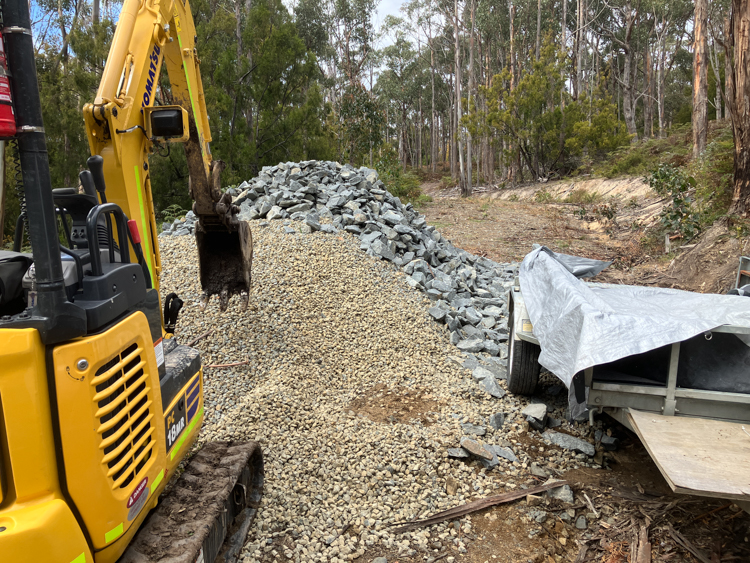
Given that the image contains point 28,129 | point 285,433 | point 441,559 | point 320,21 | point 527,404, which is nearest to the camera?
point 28,129

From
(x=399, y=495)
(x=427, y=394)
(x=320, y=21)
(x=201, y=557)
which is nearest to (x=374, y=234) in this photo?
(x=427, y=394)

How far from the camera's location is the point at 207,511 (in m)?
2.50

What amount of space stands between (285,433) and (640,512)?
2.48 meters

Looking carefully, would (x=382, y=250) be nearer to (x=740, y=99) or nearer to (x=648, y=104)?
(x=740, y=99)

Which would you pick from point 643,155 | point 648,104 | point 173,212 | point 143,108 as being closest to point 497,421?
point 143,108

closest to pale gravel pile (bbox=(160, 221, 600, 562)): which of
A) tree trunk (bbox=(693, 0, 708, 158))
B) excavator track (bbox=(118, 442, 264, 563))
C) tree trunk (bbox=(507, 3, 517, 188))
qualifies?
excavator track (bbox=(118, 442, 264, 563))

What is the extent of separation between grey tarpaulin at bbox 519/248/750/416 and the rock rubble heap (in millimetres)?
1968

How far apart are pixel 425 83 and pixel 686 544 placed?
4524 cm

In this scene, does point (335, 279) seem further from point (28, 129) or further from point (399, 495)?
point (28, 129)

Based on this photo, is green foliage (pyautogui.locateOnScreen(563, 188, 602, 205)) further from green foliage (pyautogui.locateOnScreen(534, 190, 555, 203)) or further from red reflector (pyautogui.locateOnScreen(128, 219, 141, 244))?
red reflector (pyautogui.locateOnScreen(128, 219, 141, 244))

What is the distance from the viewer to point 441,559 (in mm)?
3012

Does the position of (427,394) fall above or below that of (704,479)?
below

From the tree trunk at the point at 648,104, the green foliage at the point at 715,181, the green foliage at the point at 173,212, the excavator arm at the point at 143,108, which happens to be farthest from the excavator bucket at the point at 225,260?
the tree trunk at the point at 648,104

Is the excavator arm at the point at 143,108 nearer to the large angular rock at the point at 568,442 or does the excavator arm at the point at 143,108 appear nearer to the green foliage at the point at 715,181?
the large angular rock at the point at 568,442
